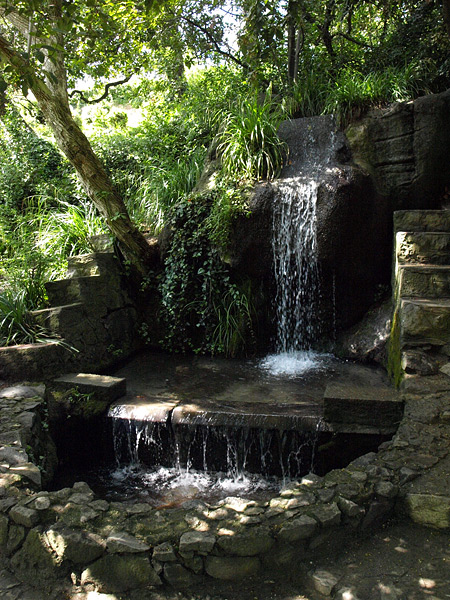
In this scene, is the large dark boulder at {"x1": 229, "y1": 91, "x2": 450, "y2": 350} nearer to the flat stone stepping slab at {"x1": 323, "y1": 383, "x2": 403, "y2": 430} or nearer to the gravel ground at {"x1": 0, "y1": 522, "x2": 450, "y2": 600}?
the flat stone stepping slab at {"x1": 323, "y1": 383, "x2": 403, "y2": 430}

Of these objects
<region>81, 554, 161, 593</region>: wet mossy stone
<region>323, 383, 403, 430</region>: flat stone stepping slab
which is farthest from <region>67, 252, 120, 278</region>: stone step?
<region>81, 554, 161, 593</region>: wet mossy stone

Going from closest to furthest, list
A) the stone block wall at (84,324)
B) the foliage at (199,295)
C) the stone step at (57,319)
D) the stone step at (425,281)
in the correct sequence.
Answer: the stone step at (425,281) → the stone block wall at (84,324) → the stone step at (57,319) → the foliage at (199,295)

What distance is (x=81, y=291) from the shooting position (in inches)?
198

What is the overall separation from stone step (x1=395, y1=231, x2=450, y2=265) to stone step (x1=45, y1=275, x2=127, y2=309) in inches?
121

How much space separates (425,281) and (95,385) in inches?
115

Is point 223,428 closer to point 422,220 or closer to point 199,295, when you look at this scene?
point 199,295

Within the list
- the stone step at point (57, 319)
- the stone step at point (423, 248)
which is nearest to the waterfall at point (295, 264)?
the stone step at point (423, 248)

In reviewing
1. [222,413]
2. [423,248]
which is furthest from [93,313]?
[423,248]

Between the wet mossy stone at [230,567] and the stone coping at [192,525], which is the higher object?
the stone coping at [192,525]

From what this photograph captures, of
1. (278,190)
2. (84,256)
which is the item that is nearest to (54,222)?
(84,256)

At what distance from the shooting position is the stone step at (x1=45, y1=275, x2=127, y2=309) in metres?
5.00

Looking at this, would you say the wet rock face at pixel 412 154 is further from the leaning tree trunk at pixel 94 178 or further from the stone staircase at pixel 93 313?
the stone staircase at pixel 93 313

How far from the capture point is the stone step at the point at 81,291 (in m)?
5.00

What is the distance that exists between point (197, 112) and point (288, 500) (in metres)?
6.61
